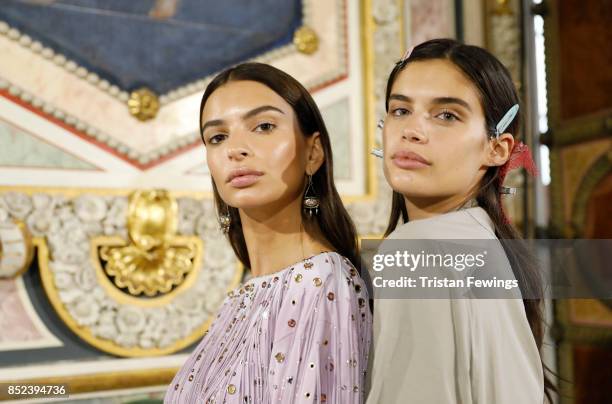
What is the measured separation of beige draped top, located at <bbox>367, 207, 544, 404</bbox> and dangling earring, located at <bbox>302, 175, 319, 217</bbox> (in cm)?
40

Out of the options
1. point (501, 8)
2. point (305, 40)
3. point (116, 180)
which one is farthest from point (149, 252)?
point (501, 8)

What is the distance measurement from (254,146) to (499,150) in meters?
0.45

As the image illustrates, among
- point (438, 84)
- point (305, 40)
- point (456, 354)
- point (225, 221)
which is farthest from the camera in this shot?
point (305, 40)

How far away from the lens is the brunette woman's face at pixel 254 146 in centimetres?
129

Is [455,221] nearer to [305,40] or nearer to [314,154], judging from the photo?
[314,154]

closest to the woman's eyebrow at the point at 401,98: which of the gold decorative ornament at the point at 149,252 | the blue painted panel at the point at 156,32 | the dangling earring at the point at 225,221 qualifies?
the dangling earring at the point at 225,221

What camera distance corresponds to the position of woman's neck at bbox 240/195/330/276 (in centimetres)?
135

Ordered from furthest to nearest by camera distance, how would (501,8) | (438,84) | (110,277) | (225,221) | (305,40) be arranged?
1. (501,8)
2. (305,40)
3. (110,277)
4. (225,221)
5. (438,84)

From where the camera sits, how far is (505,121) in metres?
1.09

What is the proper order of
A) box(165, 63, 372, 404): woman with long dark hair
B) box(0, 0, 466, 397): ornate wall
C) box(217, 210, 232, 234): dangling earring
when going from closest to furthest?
box(165, 63, 372, 404): woman with long dark hair
box(217, 210, 232, 234): dangling earring
box(0, 0, 466, 397): ornate wall

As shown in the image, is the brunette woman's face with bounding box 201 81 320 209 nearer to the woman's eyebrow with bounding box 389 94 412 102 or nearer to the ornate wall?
the woman's eyebrow with bounding box 389 94 412 102

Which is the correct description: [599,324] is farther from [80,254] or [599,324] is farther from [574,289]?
[80,254]

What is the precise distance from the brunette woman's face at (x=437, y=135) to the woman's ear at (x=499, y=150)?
1cm

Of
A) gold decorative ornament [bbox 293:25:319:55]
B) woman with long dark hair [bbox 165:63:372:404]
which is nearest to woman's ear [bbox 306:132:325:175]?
woman with long dark hair [bbox 165:63:372:404]
